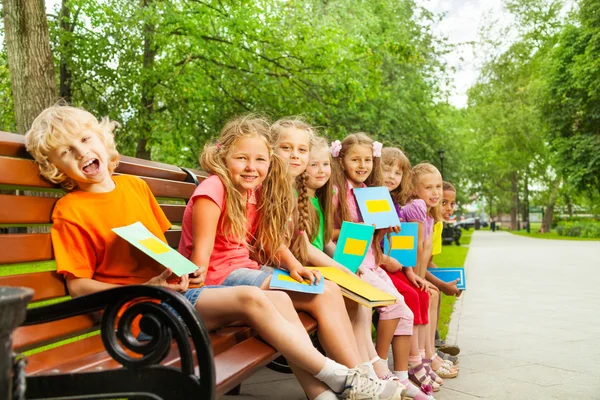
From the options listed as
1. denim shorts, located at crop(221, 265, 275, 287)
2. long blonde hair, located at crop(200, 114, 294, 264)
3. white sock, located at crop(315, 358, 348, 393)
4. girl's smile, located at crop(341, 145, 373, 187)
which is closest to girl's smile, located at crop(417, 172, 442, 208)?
girl's smile, located at crop(341, 145, 373, 187)

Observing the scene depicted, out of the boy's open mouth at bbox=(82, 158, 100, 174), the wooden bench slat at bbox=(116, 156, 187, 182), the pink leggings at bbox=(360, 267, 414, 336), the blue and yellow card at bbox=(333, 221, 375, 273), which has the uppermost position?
the wooden bench slat at bbox=(116, 156, 187, 182)

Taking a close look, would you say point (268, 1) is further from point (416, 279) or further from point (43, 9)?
point (416, 279)

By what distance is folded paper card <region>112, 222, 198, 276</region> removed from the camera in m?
2.42

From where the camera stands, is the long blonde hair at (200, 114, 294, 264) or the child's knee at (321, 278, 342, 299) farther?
the long blonde hair at (200, 114, 294, 264)

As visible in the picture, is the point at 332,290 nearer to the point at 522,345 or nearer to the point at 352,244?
the point at 352,244

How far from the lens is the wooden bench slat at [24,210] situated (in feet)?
8.17

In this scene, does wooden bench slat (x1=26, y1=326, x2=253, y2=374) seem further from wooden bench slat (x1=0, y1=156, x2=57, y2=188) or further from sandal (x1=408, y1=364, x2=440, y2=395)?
sandal (x1=408, y1=364, x2=440, y2=395)

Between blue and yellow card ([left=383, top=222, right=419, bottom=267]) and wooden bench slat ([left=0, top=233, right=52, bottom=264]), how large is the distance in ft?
8.41

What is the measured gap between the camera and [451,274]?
5.28 m

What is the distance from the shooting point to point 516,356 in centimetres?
517

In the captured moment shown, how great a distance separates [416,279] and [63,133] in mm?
2754

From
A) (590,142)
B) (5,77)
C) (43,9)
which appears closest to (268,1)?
(5,77)

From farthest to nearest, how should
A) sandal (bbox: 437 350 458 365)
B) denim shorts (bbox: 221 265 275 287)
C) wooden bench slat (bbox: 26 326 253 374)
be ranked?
sandal (bbox: 437 350 458 365) < denim shorts (bbox: 221 265 275 287) < wooden bench slat (bbox: 26 326 253 374)

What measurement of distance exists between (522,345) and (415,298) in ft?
5.68
